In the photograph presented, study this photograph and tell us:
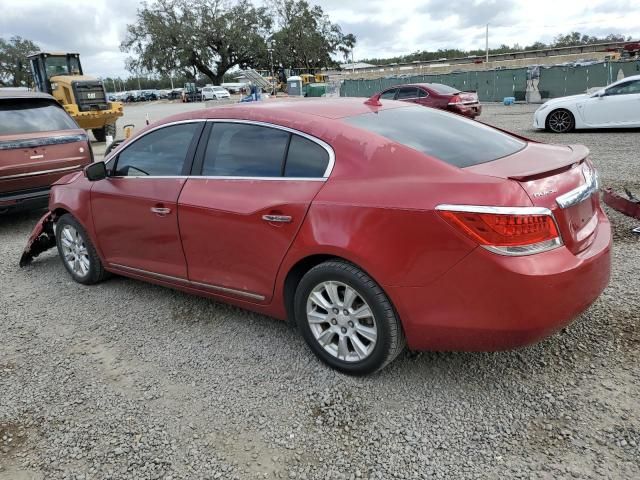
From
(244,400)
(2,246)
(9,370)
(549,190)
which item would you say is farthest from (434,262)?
(2,246)

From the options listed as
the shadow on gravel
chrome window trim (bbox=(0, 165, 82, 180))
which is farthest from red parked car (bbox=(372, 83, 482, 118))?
the shadow on gravel

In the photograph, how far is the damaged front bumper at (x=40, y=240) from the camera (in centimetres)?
521

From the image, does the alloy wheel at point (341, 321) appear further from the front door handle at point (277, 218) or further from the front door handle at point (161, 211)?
the front door handle at point (161, 211)

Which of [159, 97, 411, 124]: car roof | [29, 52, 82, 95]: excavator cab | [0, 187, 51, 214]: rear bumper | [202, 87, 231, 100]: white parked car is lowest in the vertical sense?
[0, 187, 51, 214]: rear bumper

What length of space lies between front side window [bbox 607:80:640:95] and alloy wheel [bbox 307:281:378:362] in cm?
1229

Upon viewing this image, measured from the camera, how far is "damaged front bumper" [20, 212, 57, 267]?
5215mm

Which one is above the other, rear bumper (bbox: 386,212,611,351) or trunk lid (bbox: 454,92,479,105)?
trunk lid (bbox: 454,92,479,105)

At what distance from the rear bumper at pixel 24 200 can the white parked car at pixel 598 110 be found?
1168 cm

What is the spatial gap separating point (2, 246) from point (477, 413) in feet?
19.5

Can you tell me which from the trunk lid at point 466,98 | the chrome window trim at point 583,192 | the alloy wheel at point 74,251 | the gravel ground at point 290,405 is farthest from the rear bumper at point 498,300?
the trunk lid at point 466,98

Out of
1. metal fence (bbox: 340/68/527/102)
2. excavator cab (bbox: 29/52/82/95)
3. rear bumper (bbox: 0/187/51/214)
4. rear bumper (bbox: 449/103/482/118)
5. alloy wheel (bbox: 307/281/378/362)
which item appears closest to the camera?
alloy wheel (bbox: 307/281/378/362)

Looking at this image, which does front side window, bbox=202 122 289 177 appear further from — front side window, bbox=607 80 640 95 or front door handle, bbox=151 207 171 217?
front side window, bbox=607 80 640 95

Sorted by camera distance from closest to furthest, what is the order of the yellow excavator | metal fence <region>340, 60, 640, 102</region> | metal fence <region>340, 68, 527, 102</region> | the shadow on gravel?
the shadow on gravel
the yellow excavator
metal fence <region>340, 60, 640, 102</region>
metal fence <region>340, 68, 527, 102</region>

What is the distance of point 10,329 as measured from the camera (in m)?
4.09
